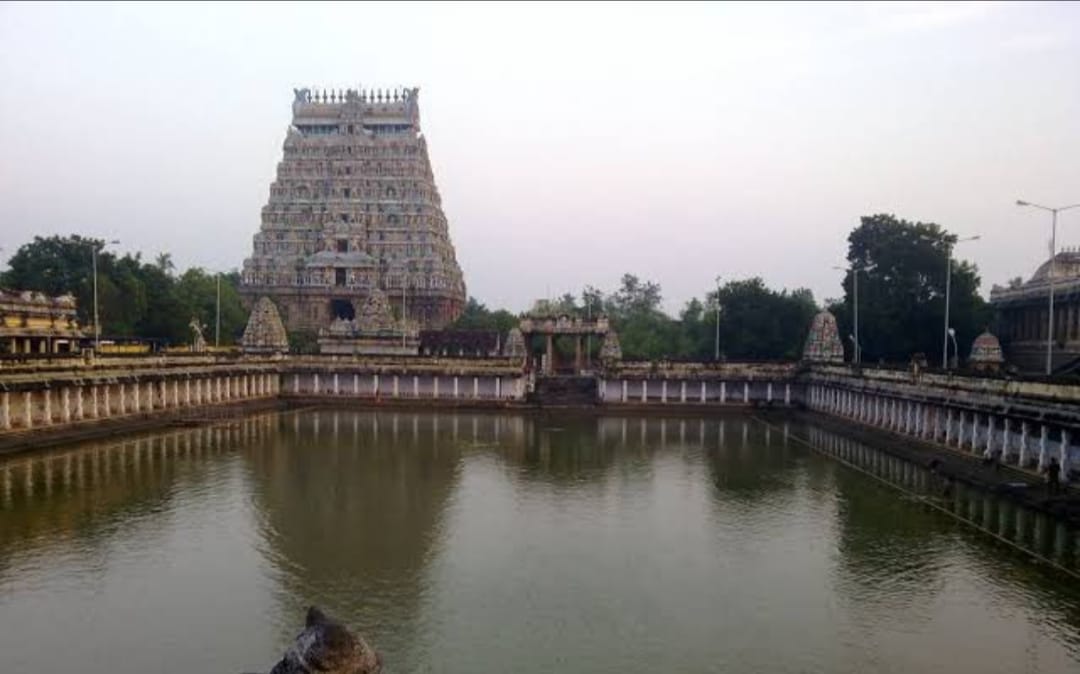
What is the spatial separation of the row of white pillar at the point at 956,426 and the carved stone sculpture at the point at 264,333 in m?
41.6

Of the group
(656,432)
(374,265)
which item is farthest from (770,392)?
(374,265)

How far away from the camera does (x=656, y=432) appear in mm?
55062

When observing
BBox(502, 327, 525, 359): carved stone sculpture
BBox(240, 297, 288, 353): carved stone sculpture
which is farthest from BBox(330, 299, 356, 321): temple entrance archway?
BBox(502, 327, 525, 359): carved stone sculpture

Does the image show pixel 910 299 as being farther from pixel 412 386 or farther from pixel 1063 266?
pixel 412 386

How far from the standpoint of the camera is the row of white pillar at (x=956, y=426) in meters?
33.0

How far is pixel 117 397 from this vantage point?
50875 mm

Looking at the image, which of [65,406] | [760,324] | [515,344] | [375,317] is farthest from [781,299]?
[65,406]

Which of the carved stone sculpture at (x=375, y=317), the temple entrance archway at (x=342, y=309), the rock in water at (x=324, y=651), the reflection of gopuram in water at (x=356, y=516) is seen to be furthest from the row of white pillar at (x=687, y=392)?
the rock in water at (x=324, y=651)

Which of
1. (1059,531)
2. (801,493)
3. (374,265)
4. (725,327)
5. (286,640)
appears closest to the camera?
(286,640)

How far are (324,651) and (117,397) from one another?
4157 cm

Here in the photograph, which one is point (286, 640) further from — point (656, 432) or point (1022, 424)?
point (656, 432)

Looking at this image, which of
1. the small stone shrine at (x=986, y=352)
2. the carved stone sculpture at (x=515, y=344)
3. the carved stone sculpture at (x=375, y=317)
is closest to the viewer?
the small stone shrine at (x=986, y=352)

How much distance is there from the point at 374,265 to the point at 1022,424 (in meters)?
74.1

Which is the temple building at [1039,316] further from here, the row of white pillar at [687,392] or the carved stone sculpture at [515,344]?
the carved stone sculpture at [515,344]
